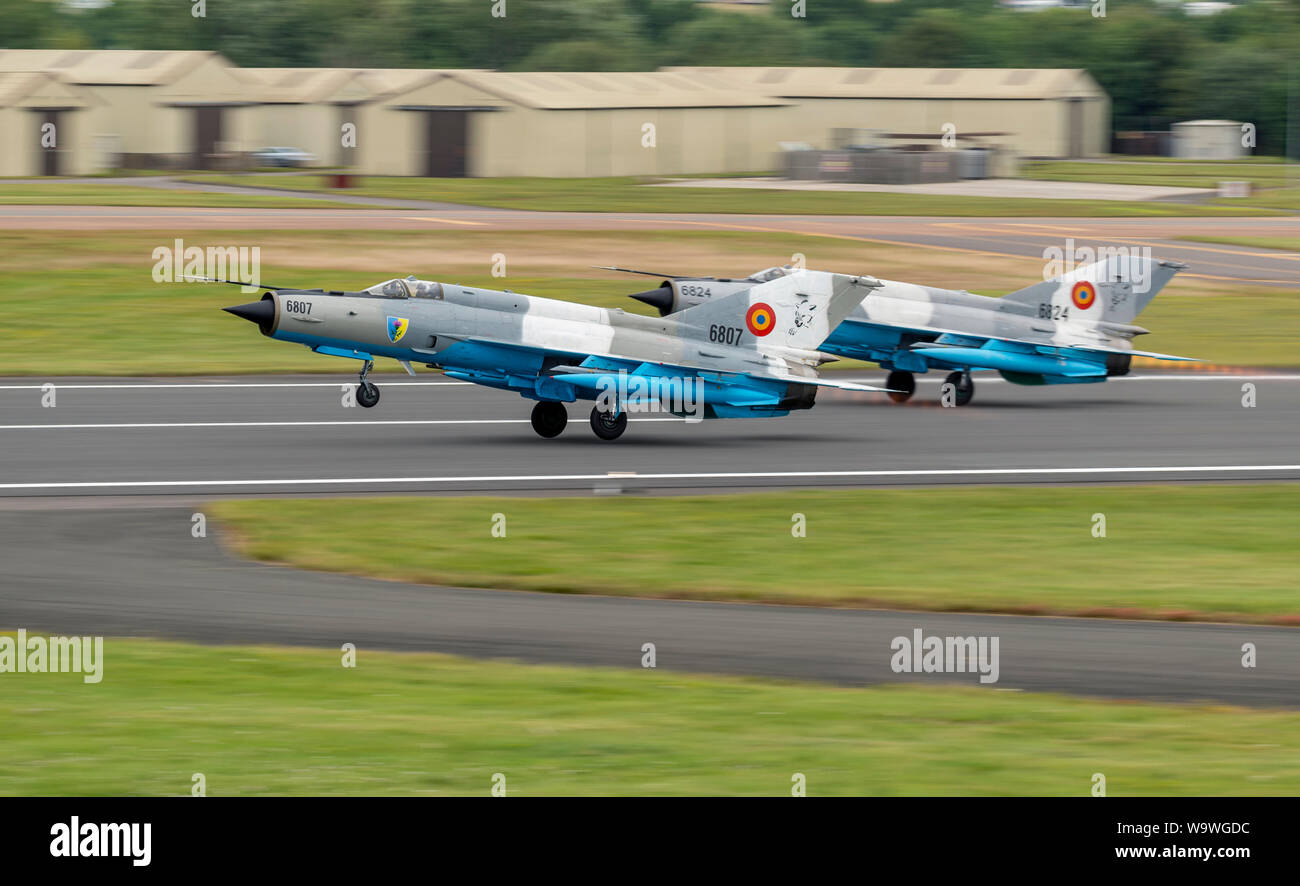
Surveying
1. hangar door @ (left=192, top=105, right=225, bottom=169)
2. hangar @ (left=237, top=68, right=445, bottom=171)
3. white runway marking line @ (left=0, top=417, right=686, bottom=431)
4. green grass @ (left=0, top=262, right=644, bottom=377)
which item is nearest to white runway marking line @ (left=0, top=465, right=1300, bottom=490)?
white runway marking line @ (left=0, top=417, right=686, bottom=431)

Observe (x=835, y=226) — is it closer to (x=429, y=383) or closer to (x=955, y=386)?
(x=429, y=383)

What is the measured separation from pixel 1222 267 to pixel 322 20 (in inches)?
3677

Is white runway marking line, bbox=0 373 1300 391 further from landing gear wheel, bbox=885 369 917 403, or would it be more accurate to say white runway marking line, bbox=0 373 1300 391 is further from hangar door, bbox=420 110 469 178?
hangar door, bbox=420 110 469 178

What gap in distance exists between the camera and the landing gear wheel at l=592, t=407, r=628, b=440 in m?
26.4

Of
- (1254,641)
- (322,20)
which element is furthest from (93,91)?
(1254,641)

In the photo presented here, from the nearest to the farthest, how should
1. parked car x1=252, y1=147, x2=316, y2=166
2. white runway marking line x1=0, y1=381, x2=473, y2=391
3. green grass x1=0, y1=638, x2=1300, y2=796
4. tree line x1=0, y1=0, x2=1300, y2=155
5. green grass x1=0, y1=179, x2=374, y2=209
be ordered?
green grass x1=0, y1=638, x2=1300, y2=796 < white runway marking line x1=0, y1=381, x2=473, y2=391 < green grass x1=0, y1=179, x2=374, y2=209 < parked car x1=252, y1=147, x2=316, y2=166 < tree line x1=0, y1=0, x2=1300, y2=155

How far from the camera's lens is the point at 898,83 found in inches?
4279

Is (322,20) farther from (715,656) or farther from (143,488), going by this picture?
(715,656)

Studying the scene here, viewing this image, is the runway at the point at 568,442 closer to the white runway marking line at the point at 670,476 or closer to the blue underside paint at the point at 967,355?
the white runway marking line at the point at 670,476

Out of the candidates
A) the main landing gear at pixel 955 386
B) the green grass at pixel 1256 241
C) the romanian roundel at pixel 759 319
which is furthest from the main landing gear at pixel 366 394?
the green grass at pixel 1256 241

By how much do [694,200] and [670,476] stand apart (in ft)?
172

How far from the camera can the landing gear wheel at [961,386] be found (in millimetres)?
31203

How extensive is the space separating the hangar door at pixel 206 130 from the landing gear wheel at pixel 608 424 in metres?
71.1

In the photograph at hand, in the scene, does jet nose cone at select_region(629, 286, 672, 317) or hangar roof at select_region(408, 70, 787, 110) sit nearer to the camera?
jet nose cone at select_region(629, 286, 672, 317)
